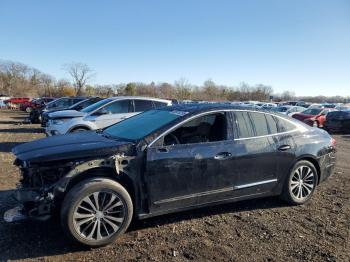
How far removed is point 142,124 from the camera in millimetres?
5227

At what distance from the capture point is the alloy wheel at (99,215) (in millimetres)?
4127

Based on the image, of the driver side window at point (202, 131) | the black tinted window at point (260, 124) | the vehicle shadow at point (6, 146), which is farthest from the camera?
the vehicle shadow at point (6, 146)

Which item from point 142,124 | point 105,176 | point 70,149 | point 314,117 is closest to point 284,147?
point 142,124

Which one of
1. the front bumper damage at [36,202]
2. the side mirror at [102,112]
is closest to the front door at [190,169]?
the front bumper damage at [36,202]

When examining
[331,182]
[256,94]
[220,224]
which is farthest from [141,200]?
[256,94]

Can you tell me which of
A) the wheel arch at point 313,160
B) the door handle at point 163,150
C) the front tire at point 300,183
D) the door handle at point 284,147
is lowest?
the front tire at point 300,183

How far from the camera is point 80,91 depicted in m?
85.7

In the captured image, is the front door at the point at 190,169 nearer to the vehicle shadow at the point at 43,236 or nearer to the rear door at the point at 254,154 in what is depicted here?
the rear door at the point at 254,154

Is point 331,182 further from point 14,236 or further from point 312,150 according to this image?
point 14,236

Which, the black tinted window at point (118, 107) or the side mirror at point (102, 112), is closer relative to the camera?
the side mirror at point (102, 112)

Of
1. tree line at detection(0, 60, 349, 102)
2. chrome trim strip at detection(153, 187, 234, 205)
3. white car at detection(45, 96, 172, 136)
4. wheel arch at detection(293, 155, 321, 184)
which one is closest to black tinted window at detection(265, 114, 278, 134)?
wheel arch at detection(293, 155, 321, 184)

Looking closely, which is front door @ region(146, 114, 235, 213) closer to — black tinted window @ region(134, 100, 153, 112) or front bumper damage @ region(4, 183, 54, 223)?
front bumper damage @ region(4, 183, 54, 223)

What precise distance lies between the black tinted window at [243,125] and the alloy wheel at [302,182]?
1144 mm

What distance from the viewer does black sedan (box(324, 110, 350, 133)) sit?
21750mm
